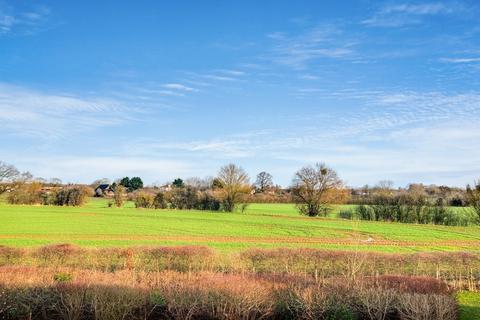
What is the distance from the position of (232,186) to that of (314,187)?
53.4 ft

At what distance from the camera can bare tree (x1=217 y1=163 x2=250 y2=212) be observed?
81.0m

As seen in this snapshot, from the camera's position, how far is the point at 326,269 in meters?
24.9

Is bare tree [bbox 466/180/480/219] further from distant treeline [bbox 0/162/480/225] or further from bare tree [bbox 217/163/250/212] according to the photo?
bare tree [bbox 217/163/250/212]

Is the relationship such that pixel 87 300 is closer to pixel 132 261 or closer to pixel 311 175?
pixel 132 261

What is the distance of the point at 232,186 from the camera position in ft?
266

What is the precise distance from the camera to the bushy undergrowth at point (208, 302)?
42.1 feet

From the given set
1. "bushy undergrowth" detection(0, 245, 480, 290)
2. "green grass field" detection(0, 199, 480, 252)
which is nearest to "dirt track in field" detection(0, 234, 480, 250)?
"green grass field" detection(0, 199, 480, 252)

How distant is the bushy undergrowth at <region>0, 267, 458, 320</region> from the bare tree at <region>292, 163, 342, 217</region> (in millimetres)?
56822

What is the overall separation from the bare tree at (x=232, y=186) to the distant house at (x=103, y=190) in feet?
186

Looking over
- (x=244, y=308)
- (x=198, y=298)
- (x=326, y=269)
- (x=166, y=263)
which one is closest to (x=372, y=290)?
(x=244, y=308)

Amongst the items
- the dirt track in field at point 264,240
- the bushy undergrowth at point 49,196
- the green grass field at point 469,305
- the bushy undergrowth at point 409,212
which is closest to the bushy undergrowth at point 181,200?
the bushy undergrowth at point 49,196

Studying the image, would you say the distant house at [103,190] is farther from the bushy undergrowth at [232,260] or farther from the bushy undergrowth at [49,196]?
the bushy undergrowth at [232,260]

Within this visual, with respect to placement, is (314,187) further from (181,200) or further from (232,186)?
(181,200)

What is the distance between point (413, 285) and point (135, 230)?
35.6 metres
